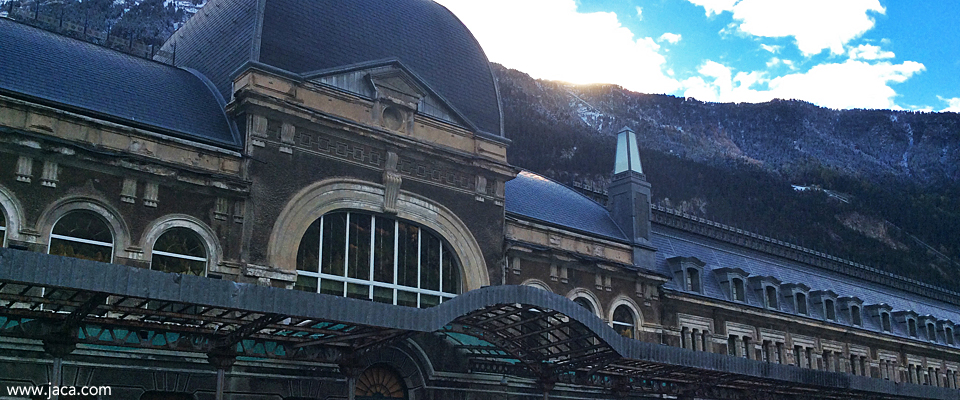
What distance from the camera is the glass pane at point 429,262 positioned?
2827 cm

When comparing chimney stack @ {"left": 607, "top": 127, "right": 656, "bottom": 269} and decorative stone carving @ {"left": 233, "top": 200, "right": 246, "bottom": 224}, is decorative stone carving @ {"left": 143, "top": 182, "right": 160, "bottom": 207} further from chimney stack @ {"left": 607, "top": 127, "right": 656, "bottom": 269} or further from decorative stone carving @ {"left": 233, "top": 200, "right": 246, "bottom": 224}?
chimney stack @ {"left": 607, "top": 127, "right": 656, "bottom": 269}

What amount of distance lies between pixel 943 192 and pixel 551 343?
139m

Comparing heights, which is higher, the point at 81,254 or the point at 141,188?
the point at 141,188

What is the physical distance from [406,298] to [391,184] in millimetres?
3562

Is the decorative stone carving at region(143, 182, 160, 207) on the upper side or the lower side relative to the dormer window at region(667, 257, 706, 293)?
lower

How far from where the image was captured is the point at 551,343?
82.5 feet

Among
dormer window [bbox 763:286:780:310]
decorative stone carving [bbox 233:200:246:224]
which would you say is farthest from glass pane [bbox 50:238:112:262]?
dormer window [bbox 763:286:780:310]

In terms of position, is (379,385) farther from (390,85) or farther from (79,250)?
(79,250)

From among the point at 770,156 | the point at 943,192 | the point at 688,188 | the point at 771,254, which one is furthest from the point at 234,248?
the point at 770,156

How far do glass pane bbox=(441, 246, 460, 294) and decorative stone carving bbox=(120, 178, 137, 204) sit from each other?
10.1 meters

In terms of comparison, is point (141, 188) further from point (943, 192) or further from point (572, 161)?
point (943, 192)

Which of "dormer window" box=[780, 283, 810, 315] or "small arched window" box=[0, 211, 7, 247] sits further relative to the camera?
"dormer window" box=[780, 283, 810, 315]

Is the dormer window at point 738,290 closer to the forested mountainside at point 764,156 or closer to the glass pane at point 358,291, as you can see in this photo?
the forested mountainside at point 764,156

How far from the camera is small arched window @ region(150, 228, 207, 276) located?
2297 cm
